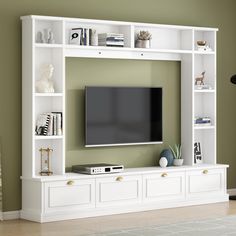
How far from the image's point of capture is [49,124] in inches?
283

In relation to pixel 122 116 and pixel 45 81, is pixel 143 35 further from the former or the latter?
pixel 45 81

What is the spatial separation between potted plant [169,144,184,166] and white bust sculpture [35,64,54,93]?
1847 millimetres

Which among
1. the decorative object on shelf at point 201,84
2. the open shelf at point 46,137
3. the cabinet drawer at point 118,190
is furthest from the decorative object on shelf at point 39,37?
the decorative object on shelf at point 201,84

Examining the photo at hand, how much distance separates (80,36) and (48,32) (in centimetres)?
37

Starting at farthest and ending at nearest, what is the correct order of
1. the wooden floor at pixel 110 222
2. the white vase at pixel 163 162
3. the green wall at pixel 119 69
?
the white vase at pixel 163 162 < the green wall at pixel 119 69 < the wooden floor at pixel 110 222

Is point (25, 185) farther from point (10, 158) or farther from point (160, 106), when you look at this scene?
point (160, 106)

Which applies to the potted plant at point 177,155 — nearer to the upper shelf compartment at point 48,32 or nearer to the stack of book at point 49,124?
the stack of book at point 49,124

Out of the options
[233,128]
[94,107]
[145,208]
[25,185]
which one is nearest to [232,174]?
[233,128]

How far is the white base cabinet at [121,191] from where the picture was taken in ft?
23.2

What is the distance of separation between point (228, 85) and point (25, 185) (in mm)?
3102

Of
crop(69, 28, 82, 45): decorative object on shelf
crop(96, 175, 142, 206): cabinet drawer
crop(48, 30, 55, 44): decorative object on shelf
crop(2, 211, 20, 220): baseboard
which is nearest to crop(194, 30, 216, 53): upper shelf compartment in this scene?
crop(69, 28, 82, 45): decorative object on shelf

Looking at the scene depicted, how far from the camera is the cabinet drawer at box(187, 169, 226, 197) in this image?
26.6 feet

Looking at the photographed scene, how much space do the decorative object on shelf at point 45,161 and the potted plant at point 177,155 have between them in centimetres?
164

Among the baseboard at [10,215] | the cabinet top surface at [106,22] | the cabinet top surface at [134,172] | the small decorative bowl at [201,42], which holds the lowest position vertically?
the baseboard at [10,215]
